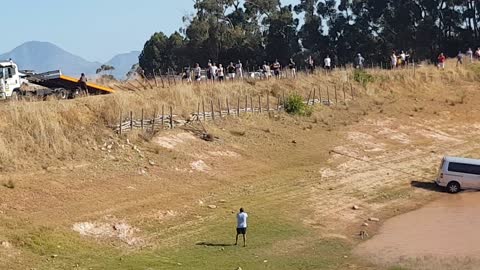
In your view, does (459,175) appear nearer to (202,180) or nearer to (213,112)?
(202,180)

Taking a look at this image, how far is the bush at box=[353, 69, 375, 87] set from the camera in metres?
59.5

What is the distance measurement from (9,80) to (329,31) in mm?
50024

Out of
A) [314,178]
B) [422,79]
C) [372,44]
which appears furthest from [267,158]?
[372,44]

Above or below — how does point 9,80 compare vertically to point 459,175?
above

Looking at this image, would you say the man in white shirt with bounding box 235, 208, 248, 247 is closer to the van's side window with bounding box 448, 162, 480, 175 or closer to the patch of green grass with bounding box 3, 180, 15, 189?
the patch of green grass with bounding box 3, 180, 15, 189

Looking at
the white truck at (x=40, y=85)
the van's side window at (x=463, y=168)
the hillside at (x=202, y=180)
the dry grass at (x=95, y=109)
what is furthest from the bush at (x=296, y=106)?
the van's side window at (x=463, y=168)

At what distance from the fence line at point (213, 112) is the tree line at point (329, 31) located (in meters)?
27.7

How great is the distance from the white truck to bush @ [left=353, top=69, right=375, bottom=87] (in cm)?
2307

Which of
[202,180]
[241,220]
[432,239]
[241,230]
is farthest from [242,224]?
[202,180]

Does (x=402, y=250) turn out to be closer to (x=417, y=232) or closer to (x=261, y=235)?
(x=417, y=232)

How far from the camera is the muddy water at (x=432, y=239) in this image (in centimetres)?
2630

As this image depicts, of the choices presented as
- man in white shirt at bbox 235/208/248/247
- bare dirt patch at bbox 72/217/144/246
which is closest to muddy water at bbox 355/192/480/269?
man in white shirt at bbox 235/208/248/247

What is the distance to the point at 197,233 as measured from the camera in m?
28.4

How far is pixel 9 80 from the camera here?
43.0 metres
